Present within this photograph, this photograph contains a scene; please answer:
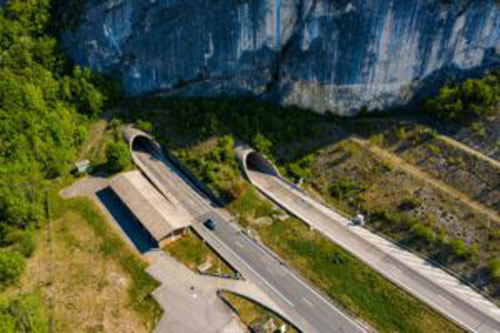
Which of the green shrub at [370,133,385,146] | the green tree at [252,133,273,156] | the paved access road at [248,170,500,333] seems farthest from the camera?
the green tree at [252,133,273,156]

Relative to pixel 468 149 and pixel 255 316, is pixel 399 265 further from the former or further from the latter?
pixel 468 149

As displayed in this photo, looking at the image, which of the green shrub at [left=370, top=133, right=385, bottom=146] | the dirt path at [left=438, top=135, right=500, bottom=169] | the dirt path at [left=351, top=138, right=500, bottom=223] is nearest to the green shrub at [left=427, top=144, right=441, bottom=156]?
the dirt path at [left=438, top=135, right=500, bottom=169]

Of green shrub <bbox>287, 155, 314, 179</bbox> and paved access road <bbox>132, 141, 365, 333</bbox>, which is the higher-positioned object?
green shrub <bbox>287, 155, 314, 179</bbox>

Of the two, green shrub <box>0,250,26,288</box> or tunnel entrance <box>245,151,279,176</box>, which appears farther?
tunnel entrance <box>245,151,279,176</box>

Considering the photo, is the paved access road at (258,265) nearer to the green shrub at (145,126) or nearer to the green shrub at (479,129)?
the green shrub at (145,126)

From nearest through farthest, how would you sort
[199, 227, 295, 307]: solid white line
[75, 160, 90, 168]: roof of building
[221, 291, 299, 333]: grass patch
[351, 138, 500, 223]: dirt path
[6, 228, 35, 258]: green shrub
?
[221, 291, 299, 333]: grass patch, [199, 227, 295, 307]: solid white line, [6, 228, 35, 258]: green shrub, [351, 138, 500, 223]: dirt path, [75, 160, 90, 168]: roof of building

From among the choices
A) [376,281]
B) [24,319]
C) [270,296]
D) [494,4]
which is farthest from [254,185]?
[494,4]

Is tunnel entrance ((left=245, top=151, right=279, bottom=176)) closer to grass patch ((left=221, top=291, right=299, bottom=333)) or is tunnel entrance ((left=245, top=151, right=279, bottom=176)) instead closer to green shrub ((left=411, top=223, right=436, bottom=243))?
green shrub ((left=411, top=223, right=436, bottom=243))
